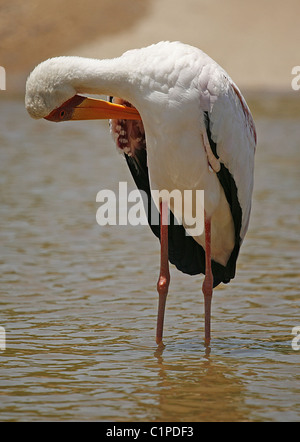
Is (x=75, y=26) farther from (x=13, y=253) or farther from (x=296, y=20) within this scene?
(x=13, y=253)

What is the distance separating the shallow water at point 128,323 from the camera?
5461mm

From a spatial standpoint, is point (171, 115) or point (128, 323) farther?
point (128, 323)

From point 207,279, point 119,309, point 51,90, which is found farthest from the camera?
point 119,309

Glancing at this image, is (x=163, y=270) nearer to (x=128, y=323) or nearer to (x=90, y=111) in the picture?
(x=128, y=323)

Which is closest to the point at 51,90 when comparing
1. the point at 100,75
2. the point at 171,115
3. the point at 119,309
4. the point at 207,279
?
the point at 100,75

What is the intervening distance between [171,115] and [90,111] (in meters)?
0.58

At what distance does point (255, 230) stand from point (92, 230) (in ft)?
5.96

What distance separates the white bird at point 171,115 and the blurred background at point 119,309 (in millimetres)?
501

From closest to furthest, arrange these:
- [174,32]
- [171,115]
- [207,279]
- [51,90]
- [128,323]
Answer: [51,90] → [171,115] → [207,279] → [128,323] → [174,32]

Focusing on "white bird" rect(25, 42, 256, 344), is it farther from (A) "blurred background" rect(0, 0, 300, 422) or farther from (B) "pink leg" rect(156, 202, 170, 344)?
(A) "blurred background" rect(0, 0, 300, 422)

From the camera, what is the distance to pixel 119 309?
761 cm

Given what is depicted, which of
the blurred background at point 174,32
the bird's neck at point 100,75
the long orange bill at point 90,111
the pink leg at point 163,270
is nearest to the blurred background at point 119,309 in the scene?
the pink leg at point 163,270

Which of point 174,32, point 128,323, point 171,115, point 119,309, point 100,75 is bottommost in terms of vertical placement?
point 128,323

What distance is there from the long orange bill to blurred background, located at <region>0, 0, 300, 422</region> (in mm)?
1570
